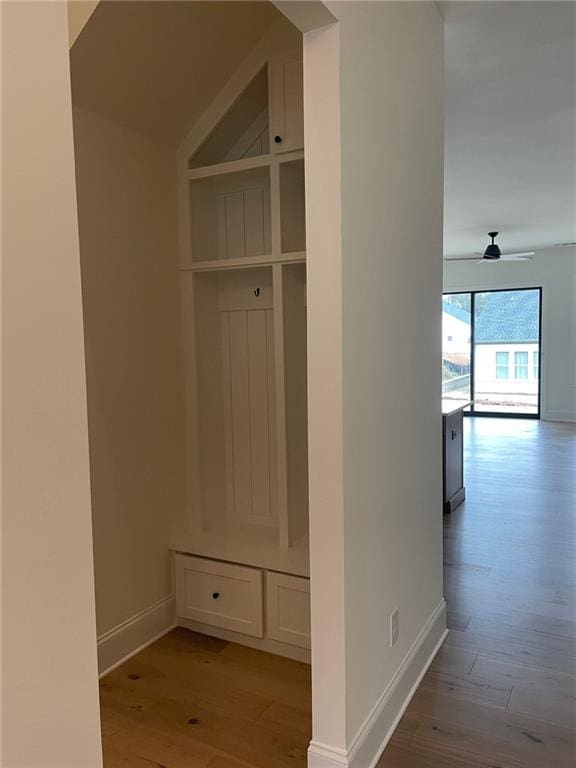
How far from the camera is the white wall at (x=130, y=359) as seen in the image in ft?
7.89

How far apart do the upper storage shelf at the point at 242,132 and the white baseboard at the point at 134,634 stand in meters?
2.13

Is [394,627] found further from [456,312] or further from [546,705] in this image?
[456,312]

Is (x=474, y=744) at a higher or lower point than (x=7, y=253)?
lower

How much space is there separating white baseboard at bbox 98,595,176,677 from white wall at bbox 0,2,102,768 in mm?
1889

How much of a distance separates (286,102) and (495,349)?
8.06m

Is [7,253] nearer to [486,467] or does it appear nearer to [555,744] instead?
[555,744]

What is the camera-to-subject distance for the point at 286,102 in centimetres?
245

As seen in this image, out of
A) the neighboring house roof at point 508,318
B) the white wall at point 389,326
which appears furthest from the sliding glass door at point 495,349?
the white wall at point 389,326

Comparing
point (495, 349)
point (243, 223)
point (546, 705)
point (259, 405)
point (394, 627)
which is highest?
point (243, 223)

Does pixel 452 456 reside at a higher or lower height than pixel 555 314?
lower

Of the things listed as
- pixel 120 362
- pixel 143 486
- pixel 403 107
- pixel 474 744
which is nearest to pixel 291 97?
pixel 403 107

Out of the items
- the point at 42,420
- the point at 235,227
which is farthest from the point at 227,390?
the point at 42,420

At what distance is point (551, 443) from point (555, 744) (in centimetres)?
589

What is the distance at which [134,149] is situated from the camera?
257cm
